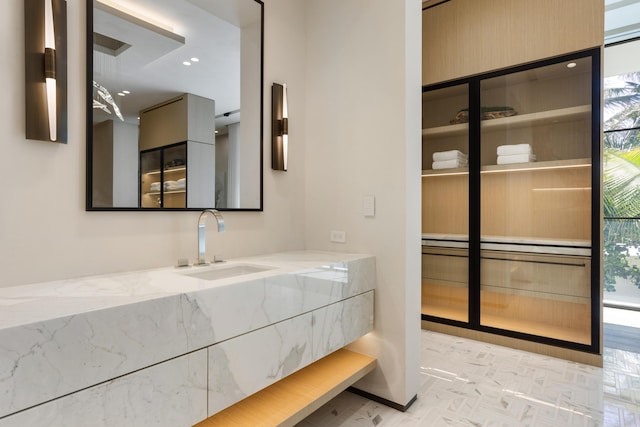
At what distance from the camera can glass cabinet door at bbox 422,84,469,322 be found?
3311mm

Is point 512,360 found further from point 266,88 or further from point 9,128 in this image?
point 9,128

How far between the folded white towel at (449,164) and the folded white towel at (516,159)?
0.31m

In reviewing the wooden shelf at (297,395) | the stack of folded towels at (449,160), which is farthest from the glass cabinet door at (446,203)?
the wooden shelf at (297,395)

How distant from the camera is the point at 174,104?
5.97 ft

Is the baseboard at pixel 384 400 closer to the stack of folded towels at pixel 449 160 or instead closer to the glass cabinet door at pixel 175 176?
the glass cabinet door at pixel 175 176

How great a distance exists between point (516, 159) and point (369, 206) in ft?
5.50

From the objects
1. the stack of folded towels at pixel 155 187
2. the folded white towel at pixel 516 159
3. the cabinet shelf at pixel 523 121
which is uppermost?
the cabinet shelf at pixel 523 121

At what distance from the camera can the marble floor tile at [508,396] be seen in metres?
1.98

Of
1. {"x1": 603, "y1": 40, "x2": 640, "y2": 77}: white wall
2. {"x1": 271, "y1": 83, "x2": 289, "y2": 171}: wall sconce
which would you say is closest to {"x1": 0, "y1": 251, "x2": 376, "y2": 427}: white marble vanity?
{"x1": 271, "y1": 83, "x2": 289, "y2": 171}: wall sconce

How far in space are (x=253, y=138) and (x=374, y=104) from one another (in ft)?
2.57

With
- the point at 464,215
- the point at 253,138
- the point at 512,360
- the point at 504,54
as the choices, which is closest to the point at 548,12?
the point at 504,54

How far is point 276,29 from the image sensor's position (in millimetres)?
2365

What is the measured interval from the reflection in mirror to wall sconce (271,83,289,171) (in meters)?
0.11

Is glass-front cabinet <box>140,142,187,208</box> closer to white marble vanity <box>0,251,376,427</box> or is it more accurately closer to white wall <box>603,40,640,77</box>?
white marble vanity <box>0,251,376,427</box>
